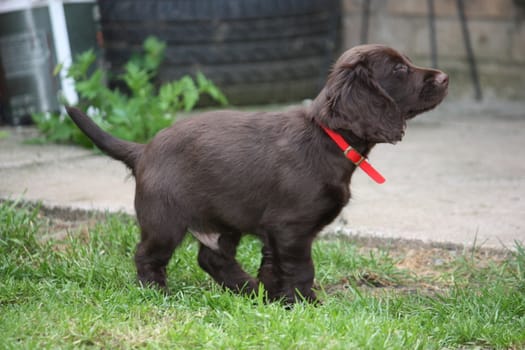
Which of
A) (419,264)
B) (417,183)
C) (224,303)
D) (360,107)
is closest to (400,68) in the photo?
(360,107)

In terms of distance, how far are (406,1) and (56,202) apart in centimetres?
467

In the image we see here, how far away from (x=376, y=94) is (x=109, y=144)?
1177mm

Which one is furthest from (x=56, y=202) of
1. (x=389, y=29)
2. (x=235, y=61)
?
(x=389, y=29)

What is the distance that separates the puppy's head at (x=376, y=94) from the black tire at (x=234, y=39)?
13.3 feet

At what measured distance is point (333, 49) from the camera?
827cm

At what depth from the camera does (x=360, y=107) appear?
3.31 metres

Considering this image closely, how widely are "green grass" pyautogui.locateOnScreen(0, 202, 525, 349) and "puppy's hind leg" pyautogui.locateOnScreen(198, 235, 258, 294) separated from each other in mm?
85

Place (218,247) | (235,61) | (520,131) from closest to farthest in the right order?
(218,247)
(520,131)
(235,61)

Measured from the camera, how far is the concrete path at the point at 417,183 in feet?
14.4

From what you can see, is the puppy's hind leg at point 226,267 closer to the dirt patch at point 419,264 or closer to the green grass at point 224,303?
the green grass at point 224,303

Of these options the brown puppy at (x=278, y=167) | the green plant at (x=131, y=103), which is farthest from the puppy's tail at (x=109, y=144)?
the green plant at (x=131, y=103)

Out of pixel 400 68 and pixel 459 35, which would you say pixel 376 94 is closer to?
pixel 400 68

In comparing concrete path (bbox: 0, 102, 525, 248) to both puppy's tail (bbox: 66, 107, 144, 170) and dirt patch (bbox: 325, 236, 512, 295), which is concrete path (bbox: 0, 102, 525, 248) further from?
puppy's tail (bbox: 66, 107, 144, 170)

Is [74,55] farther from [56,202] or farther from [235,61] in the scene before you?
[56,202]
